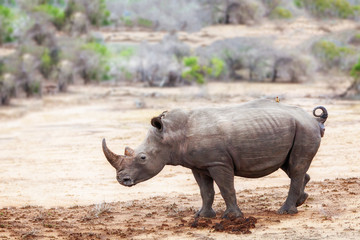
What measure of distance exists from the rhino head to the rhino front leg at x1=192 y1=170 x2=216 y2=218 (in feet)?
1.96

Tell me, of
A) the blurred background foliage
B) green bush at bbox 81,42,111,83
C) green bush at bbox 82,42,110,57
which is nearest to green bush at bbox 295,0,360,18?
the blurred background foliage

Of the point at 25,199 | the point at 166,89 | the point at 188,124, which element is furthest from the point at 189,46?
the point at 188,124

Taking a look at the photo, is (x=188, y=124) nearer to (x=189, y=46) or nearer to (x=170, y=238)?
(x=170, y=238)

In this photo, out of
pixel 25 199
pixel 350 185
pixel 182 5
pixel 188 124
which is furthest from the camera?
pixel 182 5

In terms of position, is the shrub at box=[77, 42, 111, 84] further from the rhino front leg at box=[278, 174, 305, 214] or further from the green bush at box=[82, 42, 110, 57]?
the rhino front leg at box=[278, 174, 305, 214]

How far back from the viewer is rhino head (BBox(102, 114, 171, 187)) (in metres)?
7.70

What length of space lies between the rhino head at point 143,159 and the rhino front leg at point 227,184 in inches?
25.1

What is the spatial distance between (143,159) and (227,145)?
103 centimetres

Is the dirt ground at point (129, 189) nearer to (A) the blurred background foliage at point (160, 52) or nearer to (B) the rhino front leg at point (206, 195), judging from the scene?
(B) the rhino front leg at point (206, 195)

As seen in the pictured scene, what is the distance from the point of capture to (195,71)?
2856 centimetres

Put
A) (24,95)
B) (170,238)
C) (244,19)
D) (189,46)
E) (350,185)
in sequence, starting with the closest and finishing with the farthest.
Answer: (170,238), (350,185), (24,95), (189,46), (244,19)

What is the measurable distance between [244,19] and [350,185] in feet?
102

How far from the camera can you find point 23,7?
1620 inches

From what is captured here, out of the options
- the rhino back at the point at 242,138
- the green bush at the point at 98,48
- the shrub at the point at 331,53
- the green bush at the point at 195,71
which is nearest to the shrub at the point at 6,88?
the green bush at the point at 195,71
